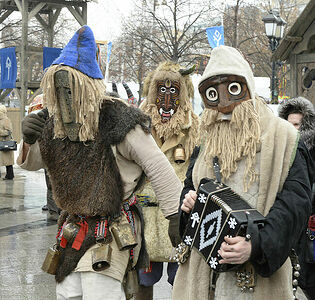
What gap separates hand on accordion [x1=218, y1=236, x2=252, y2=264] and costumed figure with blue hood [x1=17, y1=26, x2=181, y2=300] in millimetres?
951

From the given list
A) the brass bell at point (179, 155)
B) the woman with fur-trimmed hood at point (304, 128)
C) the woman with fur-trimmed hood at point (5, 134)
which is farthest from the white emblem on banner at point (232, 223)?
the woman with fur-trimmed hood at point (5, 134)

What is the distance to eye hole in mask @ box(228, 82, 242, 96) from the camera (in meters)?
2.63

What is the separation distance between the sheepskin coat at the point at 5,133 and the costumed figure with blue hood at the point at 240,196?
34.5 ft

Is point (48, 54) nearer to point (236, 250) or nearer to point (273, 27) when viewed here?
point (273, 27)

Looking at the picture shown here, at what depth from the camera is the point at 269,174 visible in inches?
96.3

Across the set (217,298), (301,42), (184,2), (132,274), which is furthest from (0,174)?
(217,298)

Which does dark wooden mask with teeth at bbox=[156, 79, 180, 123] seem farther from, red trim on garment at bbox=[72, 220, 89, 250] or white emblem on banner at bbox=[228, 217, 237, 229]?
white emblem on banner at bbox=[228, 217, 237, 229]

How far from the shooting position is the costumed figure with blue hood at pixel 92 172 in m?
3.10

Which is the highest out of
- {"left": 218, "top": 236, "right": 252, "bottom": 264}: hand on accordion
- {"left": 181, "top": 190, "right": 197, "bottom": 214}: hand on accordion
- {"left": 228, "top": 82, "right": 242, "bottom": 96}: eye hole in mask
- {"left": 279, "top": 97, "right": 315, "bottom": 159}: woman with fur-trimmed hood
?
{"left": 228, "top": 82, "right": 242, "bottom": 96}: eye hole in mask

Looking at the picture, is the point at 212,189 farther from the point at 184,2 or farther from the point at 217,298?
the point at 184,2

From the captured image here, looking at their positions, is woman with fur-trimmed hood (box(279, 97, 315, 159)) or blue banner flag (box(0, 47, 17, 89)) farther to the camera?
blue banner flag (box(0, 47, 17, 89))

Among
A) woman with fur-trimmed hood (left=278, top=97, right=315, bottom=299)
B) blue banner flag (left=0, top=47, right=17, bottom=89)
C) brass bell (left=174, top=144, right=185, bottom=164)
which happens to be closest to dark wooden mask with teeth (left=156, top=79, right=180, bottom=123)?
brass bell (left=174, top=144, right=185, bottom=164)

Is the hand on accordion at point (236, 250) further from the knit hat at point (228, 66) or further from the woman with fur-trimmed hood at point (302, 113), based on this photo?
the woman with fur-trimmed hood at point (302, 113)

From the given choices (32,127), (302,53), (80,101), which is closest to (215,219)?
(80,101)
